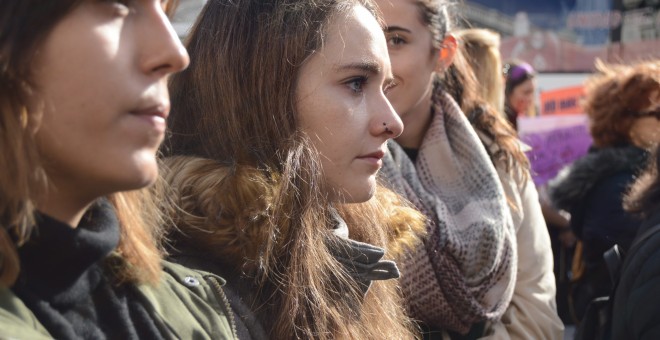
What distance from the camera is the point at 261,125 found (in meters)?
2.02

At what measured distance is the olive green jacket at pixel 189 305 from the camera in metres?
1.44

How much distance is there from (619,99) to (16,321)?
133 inches

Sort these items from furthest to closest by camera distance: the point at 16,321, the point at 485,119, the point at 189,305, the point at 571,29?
1. the point at 571,29
2. the point at 485,119
3. the point at 189,305
4. the point at 16,321

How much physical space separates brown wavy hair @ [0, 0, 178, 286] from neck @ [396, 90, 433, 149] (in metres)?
2.07

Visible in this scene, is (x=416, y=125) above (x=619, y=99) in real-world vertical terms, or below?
above

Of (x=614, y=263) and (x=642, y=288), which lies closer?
(x=642, y=288)

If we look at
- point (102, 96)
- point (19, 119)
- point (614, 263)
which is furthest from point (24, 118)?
point (614, 263)

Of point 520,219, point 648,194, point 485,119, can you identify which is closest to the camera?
point 648,194

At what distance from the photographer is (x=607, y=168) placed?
383 centimetres

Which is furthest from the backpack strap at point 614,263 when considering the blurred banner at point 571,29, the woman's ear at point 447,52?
the blurred banner at point 571,29

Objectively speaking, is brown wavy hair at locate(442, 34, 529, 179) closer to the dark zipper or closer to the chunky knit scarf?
the chunky knit scarf

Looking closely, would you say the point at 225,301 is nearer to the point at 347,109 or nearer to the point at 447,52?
the point at 347,109

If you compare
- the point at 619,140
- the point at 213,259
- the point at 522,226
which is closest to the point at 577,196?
the point at 619,140

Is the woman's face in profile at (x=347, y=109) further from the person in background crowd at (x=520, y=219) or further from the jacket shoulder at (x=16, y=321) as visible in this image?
the person in background crowd at (x=520, y=219)
